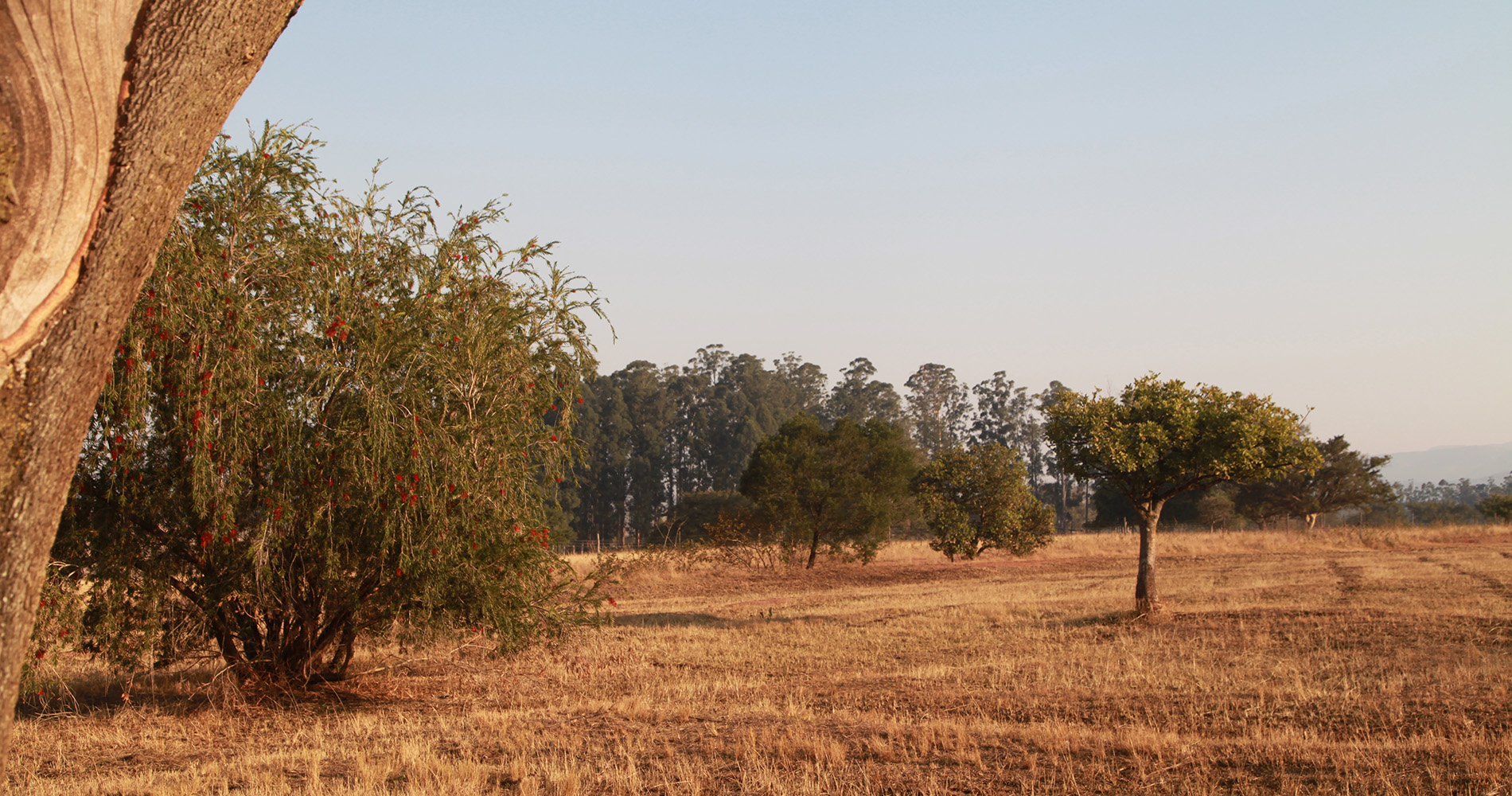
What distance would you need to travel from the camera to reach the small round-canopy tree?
16.8 m

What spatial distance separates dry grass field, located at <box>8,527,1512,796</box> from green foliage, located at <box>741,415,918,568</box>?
1546cm

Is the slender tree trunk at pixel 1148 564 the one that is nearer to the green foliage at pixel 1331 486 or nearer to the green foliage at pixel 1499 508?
the green foliage at pixel 1331 486

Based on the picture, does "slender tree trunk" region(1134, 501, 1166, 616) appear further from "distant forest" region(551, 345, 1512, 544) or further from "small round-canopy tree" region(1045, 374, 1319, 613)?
"distant forest" region(551, 345, 1512, 544)

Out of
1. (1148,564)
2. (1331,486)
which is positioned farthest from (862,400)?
(1148,564)

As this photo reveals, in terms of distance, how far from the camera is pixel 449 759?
787cm

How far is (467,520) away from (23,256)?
7.19 metres

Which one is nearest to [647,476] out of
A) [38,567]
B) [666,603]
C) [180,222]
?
[666,603]

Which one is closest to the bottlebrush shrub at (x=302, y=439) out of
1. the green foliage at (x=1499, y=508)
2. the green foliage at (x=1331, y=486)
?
the green foliage at (x=1331, y=486)

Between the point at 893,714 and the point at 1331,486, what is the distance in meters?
56.3

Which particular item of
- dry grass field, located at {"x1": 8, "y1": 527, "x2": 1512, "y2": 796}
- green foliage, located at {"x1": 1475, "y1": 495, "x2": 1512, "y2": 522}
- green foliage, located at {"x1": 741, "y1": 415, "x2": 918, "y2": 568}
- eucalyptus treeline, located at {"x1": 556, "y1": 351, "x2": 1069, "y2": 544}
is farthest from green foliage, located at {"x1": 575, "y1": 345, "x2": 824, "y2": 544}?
dry grass field, located at {"x1": 8, "y1": 527, "x2": 1512, "y2": 796}

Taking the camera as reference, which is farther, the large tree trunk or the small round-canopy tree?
the small round-canopy tree

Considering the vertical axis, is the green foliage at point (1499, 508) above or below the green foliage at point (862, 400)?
below

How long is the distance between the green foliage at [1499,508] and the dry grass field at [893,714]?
4203 centimetres

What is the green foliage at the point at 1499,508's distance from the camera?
171 feet
